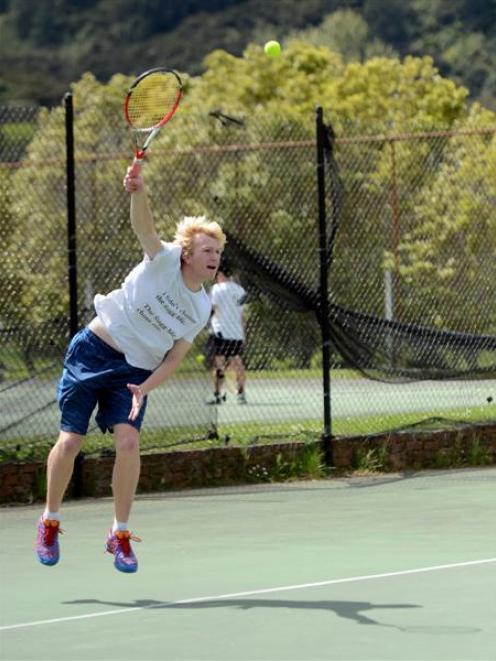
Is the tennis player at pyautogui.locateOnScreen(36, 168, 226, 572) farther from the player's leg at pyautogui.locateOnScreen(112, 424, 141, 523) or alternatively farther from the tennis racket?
the tennis racket

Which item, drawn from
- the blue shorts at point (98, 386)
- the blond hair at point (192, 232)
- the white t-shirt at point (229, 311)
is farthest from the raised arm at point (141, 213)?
the white t-shirt at point (229, 311)

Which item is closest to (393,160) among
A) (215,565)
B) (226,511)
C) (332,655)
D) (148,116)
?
(226,511)

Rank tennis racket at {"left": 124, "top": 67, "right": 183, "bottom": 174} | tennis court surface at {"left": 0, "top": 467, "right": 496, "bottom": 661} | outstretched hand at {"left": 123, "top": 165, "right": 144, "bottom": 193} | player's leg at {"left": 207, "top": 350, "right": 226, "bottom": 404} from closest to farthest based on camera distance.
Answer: tennis court surface at {"left": 0, "top": 467, "right": 496, "bottom": 661}
outstretched hand at {"left": 123, "top": 165, "right": 144, "bottom": 193}
tennis racket at {"left": 124, "top": 67, "right": 183, "bottom": 174}
player's leg at {"left": 207, "top": 350, "right": 226, "bottom": 404}

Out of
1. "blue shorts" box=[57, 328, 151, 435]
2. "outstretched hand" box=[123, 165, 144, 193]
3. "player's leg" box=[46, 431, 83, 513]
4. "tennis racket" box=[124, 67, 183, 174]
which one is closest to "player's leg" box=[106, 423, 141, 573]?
"blue shorts" box=[57, 328, 151, 435]

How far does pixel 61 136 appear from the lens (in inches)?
536

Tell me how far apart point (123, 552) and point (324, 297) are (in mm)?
4430

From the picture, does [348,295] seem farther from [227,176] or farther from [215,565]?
[215,565]

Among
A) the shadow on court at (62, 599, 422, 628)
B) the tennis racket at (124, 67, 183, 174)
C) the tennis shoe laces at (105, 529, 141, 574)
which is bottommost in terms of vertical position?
the shadow on court at (62, 599, 422, 628)

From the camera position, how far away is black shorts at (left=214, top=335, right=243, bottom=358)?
1250 cm

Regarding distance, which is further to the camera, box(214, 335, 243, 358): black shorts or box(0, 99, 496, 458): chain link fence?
box(214, 335, 243, 358): black shorts

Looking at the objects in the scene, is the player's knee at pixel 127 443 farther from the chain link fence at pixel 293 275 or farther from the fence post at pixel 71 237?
the chain link fence at pixel 293 275

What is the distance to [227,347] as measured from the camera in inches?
503

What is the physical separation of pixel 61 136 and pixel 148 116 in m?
5.27

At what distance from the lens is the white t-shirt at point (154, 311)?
293 inches
